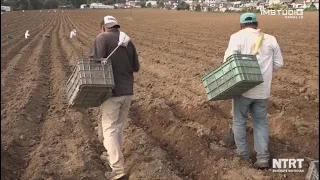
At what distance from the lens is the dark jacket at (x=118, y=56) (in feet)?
15.5

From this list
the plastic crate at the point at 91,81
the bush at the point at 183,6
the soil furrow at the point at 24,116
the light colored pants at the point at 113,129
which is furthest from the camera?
the bush at the point at 183,6

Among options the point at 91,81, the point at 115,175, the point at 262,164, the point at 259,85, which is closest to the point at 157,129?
the point at 115,175

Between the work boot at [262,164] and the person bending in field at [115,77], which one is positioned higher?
the person bending in field at [115,77]

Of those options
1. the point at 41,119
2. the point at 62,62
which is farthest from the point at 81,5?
the point at 41,119

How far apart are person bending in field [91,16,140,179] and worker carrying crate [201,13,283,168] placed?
99 cm

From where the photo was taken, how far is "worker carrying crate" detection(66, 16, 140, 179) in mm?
4547

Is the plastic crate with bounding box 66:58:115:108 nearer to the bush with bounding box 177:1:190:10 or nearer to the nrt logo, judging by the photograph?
the nrt logo

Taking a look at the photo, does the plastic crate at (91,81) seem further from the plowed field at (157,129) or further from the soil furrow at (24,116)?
the soil furrow at (24,116)

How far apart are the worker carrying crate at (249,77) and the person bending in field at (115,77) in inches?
39.0

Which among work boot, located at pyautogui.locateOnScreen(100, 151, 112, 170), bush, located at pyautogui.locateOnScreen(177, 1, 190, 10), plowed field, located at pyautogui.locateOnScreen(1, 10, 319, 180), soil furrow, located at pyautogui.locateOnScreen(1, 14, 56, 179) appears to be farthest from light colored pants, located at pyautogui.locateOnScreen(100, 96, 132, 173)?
bush, located at pyautogui.locateOnScreen(177, 1, 190, 10)

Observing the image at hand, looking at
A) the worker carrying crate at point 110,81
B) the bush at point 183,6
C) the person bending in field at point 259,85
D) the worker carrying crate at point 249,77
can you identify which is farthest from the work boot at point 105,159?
the bush at point 183,6

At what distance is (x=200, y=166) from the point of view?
532 centimetres

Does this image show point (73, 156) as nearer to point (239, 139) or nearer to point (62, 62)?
point (239, 139)

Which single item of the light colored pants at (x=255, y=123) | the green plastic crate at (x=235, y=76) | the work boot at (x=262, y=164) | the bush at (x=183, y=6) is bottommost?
the work boot at (x=262, y=164)
